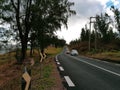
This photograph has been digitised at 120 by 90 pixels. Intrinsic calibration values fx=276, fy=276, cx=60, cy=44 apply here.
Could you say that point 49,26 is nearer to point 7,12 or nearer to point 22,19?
point 22,19

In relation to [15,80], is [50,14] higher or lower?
higher

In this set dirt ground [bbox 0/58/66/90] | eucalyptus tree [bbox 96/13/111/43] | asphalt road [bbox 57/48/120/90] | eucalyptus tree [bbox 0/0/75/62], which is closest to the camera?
asphalt road [bbox 57/48/120/90]

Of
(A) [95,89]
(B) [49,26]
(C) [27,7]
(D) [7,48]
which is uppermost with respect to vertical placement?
(C) [27,7]

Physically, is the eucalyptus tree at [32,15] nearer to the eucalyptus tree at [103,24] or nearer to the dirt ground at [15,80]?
the dirt ground at [15,80]

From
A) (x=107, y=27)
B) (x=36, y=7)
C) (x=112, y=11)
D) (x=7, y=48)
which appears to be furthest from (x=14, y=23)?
(x=107, y=27)

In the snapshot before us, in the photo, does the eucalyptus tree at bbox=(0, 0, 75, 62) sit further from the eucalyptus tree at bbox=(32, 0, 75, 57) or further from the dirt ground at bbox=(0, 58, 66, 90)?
the dirt ground at bbox=(0, 58, 66, 90)

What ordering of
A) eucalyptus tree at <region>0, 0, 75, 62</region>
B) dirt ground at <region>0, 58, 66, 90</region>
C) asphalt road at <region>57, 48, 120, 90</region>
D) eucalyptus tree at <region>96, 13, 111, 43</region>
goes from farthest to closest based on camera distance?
1. eucalyptus tree at <region>96, 13, 111, 43</region>
2. eucalyptus tree at <region>0, 0, 75, 62</region>
3. dirt ground at <region>0, 58, 66, 90</region>
4. asphalt road at <region>57, 48, 120, 90</region>

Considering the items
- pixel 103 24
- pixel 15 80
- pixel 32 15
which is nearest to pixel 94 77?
pixel 15 80

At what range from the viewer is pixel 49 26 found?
33562 mm

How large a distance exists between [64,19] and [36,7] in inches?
171

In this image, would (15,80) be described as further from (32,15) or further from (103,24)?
(103,24)

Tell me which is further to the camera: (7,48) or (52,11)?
(52,11)

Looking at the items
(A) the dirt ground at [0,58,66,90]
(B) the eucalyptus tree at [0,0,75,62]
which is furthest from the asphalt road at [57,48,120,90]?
(B) the eucalyptus tree at [0,0,75,62]

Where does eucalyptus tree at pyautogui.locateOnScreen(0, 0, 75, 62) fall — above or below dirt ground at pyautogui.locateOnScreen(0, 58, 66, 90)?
above
